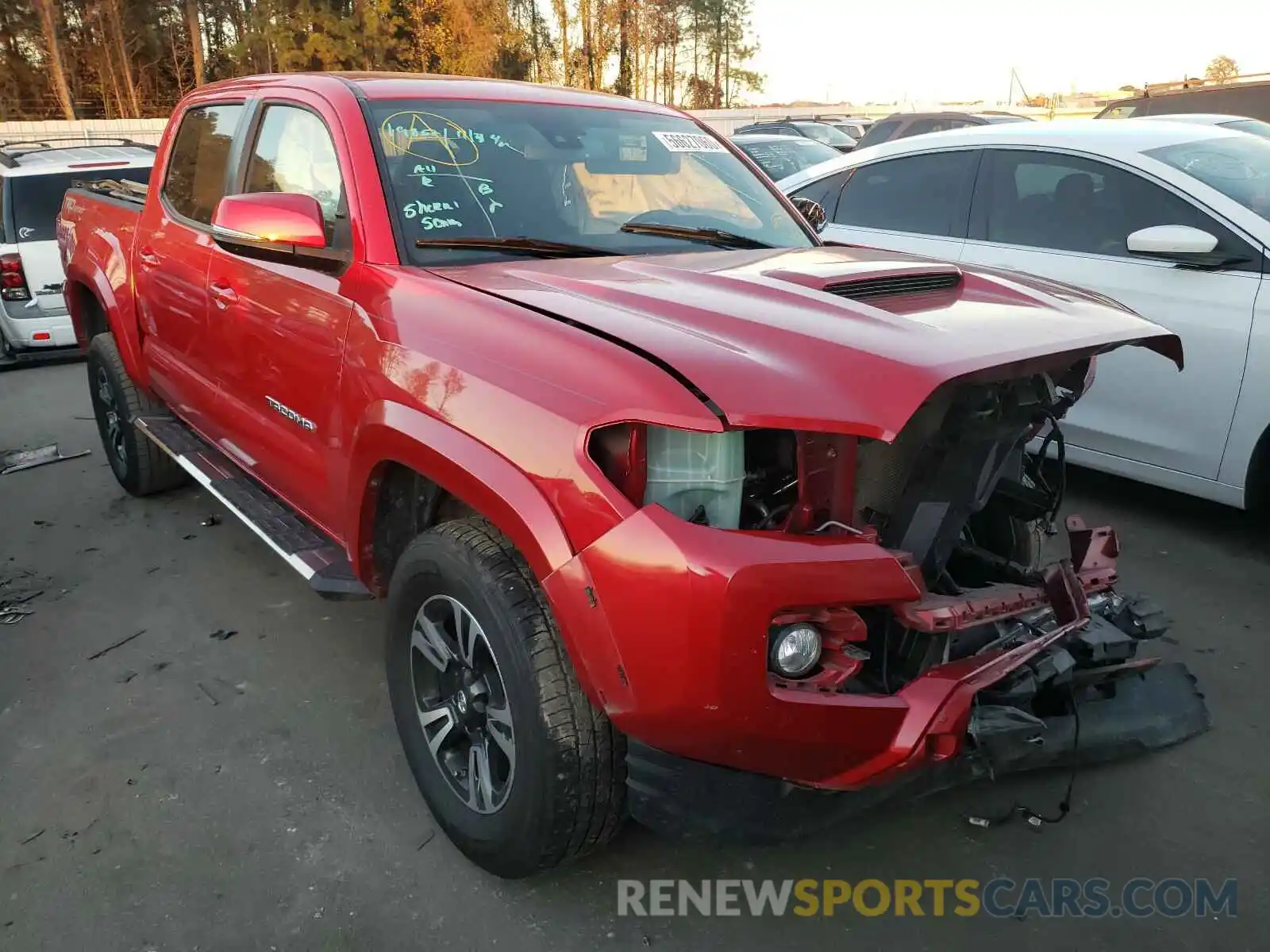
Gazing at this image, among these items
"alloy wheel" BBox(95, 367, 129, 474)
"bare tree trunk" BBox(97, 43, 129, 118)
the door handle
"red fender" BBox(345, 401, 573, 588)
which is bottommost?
"alloy wheel" BBox(95, 367, 129, 474)

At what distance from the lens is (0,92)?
1385 inches

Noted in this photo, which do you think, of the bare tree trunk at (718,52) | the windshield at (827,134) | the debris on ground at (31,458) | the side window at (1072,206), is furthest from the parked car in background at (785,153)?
the bare tree trunk at (718,52)

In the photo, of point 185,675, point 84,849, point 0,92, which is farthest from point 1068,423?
point 0,92

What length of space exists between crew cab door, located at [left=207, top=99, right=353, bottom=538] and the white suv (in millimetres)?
5353

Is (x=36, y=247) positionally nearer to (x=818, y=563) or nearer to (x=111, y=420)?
(x=111, y=420)

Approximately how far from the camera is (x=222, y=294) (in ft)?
11.5

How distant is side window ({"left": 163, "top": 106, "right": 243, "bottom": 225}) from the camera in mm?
3848

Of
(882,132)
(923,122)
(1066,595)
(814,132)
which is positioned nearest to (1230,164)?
(1066,595)

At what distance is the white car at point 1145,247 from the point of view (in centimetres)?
398

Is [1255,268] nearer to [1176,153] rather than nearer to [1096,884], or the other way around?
[1176,153]

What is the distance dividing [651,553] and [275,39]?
3907 cm

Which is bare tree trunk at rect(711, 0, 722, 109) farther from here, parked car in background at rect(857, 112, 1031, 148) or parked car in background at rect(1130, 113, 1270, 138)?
parked car in background at rect(1130, 113, 1270, 138)

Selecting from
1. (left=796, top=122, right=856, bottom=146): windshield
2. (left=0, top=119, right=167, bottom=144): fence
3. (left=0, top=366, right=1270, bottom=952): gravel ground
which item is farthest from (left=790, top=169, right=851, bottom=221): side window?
(left=0, top=119, right=167, bottom=144): fence

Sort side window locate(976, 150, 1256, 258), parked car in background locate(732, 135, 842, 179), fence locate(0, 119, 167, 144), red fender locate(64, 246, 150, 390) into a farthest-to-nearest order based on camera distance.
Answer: fence locate(0, 119, 167, 144), parked car in background locate(732, 135, 842, 179), red fender locate(64, 246, 150, 390), side window locate(976, 150, 1256, 258)
